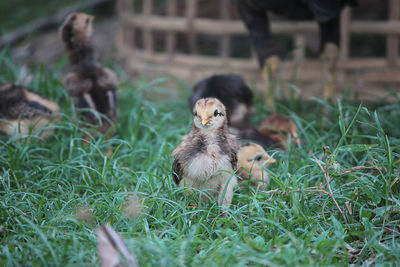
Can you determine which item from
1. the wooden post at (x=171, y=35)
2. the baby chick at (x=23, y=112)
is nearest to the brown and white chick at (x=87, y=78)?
the baby chick at (x=23, y=112)

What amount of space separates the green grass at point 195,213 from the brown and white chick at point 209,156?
0.13 meters

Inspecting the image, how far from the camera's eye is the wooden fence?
496 centimetres

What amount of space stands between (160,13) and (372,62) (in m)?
4.27

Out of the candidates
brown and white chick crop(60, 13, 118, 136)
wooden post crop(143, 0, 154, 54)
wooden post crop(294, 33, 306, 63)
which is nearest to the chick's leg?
brown and white chick crop(60, 13, 118, 136)

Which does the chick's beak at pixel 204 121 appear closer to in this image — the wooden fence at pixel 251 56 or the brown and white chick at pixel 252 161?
the brown and white chick at pixel 252 161

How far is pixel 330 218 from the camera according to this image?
239 cm

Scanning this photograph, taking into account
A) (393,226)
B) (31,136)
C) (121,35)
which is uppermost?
(121,35)

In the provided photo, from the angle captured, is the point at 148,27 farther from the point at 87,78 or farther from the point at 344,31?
the point at 344,31

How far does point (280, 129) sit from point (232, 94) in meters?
0.59

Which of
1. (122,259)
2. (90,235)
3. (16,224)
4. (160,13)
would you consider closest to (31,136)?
(16,224)

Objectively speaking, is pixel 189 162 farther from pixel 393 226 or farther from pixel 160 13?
pixel 160 13

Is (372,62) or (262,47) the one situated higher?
(262,47)

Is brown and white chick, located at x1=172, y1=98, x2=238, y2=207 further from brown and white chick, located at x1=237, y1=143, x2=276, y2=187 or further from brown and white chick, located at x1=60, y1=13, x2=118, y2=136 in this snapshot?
brown and white chick, located at x1=60, y1=13, x2=118, y2=136

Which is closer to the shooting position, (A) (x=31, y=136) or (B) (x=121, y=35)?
(A) (x=31, y=136)
